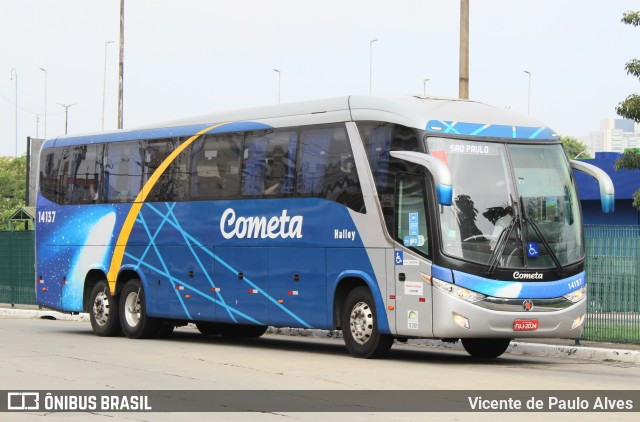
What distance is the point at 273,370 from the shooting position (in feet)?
53.5

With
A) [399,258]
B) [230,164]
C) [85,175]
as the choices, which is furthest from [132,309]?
[399,258]

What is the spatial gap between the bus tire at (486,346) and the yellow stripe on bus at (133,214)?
6.06 metres

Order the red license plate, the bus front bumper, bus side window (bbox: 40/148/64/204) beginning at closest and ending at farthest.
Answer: the bus front bumper → the red license plate → bus side window (bbox: 40/148/64/204)

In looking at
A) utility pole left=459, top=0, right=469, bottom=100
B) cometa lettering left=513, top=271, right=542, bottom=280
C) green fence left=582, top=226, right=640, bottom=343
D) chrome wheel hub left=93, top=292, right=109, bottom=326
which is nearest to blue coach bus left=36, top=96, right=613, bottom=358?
cometa lettering left=513, top=271, right=542, bottom=280

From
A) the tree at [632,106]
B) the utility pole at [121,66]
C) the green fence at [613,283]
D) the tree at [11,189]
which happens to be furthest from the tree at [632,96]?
the tree at [11,189]

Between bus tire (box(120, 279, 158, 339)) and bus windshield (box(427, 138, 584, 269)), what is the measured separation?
7972 mm

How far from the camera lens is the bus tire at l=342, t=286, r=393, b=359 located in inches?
722

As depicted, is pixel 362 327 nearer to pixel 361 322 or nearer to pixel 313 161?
pixel 361 322

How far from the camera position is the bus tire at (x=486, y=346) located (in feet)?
64.1

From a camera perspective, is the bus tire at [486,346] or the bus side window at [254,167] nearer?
the bus tire at [486,346]

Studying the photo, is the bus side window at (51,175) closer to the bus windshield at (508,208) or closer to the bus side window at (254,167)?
the bus side window at (254,167)

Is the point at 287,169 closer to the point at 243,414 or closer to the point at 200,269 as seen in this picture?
the point at 200,269

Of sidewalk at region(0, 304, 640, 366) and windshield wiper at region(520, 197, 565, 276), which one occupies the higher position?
windshield wiper at region(520, 197, 565, 276)

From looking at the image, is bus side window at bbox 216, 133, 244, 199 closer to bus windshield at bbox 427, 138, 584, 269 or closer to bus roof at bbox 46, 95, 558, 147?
bus roof at bbox 46, 95, 558, 147
